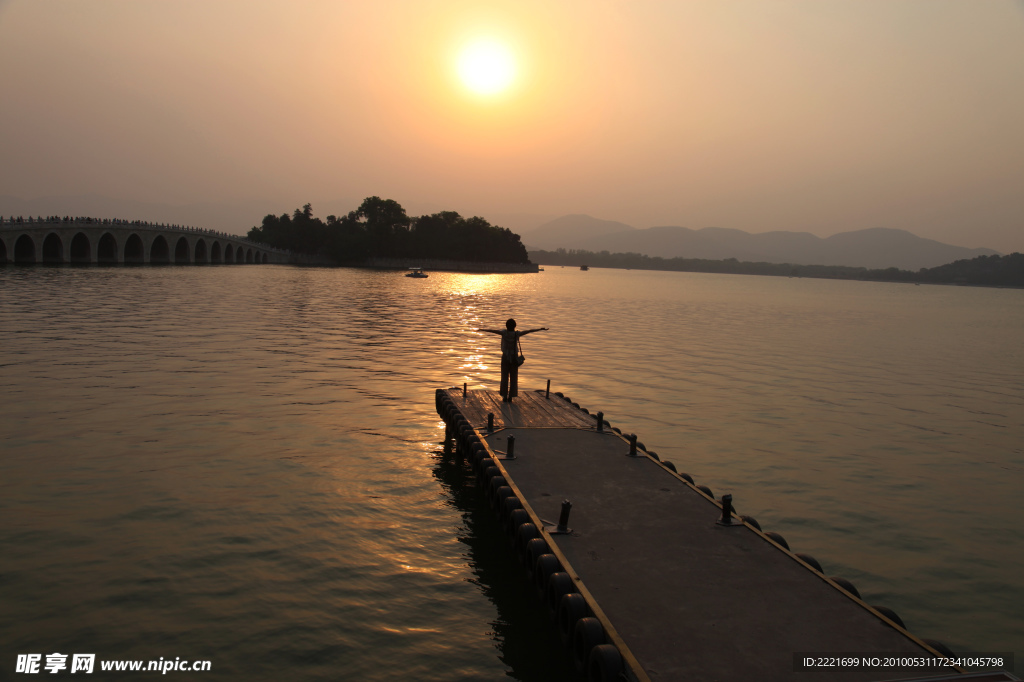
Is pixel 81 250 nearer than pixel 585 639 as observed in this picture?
No

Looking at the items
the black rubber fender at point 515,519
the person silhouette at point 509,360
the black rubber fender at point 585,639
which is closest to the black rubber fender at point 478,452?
the black rubber fender at point 515,519

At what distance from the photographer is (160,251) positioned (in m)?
152

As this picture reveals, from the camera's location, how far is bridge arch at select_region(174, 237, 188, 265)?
155m

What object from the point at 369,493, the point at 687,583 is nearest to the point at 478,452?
the point at 369,493

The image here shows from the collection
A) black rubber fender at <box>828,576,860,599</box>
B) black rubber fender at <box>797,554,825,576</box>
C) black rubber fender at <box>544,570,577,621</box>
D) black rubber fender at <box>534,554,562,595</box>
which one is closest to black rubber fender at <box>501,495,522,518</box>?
black rubber fender at <box>534,554,562,595</box>

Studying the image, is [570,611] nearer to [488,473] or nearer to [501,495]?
[501,495]

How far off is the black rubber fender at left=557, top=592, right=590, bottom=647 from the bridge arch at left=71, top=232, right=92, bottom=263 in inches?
Answer: 5485

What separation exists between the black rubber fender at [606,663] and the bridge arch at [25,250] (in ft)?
422

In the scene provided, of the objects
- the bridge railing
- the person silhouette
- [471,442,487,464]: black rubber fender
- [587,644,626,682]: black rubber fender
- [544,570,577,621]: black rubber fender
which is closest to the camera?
[587,644,626,682]: black rubber fender

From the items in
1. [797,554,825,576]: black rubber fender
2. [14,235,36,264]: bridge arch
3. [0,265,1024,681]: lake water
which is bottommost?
[0,265,1024,681]: lake water

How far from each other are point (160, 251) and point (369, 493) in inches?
6386

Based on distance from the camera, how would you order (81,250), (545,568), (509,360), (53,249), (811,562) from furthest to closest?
(81,250), (53,249), (509,360), (811,562), (545,568)

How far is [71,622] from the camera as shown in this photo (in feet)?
27.8

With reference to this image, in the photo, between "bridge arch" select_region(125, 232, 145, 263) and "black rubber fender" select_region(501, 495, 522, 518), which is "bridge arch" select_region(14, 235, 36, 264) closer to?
"bridge arch" select_region(125, 232, 145, 263)
